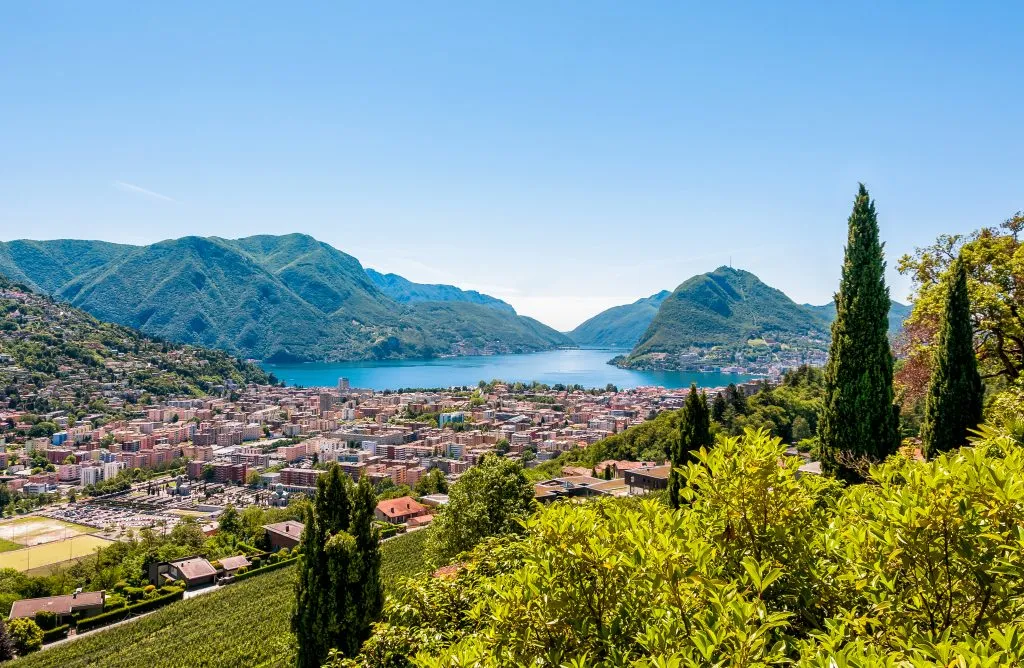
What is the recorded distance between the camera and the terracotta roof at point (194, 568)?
22578mm

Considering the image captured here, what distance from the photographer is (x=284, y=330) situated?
15675 cm

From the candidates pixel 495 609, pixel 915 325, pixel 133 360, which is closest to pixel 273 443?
pixel 133 360

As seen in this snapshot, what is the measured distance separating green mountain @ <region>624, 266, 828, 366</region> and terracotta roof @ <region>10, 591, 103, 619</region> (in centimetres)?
12372

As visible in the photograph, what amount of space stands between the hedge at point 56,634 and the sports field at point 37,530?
65.5 ft

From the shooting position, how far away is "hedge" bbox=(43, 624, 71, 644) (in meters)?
17.9

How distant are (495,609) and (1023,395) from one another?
8229mm

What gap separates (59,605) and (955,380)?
2474 cm

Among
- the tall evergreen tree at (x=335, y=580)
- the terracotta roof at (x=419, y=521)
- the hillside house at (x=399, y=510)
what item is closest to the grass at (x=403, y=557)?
the terracotta roof at (x=419, y=521)

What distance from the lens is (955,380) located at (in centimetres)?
848

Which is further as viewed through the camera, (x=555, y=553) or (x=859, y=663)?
(x=555, y=553)

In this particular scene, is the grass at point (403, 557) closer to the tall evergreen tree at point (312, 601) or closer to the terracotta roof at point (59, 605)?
the tall evergreen tree at point (312, 601)

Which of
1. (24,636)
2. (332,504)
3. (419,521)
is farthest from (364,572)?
(419,521)

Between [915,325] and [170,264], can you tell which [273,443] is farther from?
[170,264]

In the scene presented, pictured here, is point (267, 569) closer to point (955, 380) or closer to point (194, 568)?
point (194, 568)
